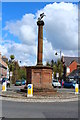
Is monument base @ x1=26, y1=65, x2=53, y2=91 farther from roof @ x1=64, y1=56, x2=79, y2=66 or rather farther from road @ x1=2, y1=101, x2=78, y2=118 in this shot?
roof @ x1=64, y1=56, x2=79, y2=66

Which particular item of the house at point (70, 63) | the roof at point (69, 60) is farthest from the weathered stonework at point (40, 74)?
the roof at point (69, 60)

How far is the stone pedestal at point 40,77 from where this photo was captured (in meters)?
20.2

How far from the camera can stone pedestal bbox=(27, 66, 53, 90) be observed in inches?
797

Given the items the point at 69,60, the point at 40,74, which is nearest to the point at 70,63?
the point at 69,60

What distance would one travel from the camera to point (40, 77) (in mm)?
20297

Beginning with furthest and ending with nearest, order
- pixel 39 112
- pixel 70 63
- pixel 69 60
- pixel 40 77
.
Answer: pixel 69 60 → pixel 70 63 → pixel 40 77 → pixel 39 112

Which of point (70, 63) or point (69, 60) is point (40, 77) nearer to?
point (70, 63)

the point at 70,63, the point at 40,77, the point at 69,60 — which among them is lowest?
the point at 40,77

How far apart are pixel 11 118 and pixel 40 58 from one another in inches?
486

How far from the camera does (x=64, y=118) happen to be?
9172mm

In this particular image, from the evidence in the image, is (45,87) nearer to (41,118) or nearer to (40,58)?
(40,58)

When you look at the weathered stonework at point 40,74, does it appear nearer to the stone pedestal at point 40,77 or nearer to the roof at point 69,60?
the stone pedestal at point 40,77

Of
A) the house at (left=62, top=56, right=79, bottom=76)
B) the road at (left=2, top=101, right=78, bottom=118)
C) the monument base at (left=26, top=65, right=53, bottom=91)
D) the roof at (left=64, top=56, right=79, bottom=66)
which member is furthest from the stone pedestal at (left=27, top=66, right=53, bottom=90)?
the roof at (left=64, top=56, right=79, bottom=66)

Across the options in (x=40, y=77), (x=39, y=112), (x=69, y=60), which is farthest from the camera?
(x=69, y=60)
